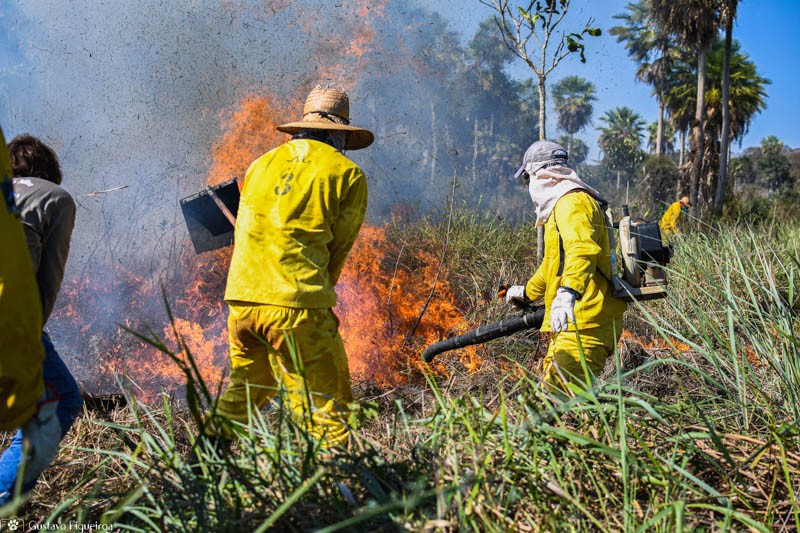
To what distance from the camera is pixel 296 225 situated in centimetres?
257

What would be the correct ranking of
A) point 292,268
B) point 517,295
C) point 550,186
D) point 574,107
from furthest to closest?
1. point 574,107
2. point 517,295
3. point 550,186
4. point 292,268

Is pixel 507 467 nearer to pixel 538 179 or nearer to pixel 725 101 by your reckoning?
pixel 538 179

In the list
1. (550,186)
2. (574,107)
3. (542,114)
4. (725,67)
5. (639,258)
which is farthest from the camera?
(574,107)

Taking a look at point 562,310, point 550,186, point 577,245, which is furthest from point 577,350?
point 550,186

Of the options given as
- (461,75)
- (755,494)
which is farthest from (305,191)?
(461,75)

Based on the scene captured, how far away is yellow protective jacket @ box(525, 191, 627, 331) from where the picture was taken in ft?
10.0

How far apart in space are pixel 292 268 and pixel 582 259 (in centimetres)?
151

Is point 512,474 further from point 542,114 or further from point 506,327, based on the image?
point 542,114

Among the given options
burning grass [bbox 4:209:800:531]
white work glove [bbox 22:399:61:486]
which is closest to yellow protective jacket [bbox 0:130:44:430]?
white work glove [bbox 22:399:61:486]

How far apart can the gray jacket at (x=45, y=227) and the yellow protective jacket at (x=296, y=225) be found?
0.69m

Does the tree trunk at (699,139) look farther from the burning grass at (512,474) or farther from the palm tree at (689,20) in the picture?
the burning grass at (512,474)

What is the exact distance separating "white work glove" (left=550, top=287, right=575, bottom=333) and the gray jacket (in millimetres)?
2257

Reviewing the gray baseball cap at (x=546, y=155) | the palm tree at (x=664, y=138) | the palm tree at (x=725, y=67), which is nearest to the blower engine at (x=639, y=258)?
the gray baseball cap at (x=546, y=155)

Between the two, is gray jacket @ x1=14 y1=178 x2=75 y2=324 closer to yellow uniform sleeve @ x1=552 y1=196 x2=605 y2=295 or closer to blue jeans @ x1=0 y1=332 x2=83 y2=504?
blue jeans @ x1=0 y1=332 x2=83 y2=504
